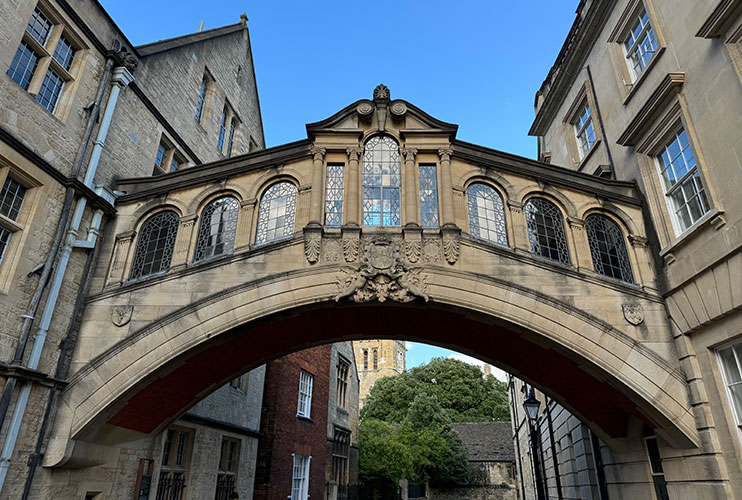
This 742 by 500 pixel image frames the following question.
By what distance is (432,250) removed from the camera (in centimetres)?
959

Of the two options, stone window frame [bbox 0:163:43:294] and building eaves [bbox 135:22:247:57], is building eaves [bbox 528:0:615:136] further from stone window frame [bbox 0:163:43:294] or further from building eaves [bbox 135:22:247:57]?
stone window frame [bbox 0:163:43:294]

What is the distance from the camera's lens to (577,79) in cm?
1444

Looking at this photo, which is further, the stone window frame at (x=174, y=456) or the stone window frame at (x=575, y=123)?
the stone window frame at (x=575, y=123)

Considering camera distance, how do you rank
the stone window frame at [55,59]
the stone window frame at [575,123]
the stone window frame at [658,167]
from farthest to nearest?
1. the stone window frame at [575,123]
2. the stone window frame at [55,59]
3. the stone window frame at [658,167]

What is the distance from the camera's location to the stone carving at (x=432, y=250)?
9.52m

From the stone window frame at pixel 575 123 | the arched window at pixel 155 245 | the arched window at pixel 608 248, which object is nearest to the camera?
the arched window at pixel 608 248

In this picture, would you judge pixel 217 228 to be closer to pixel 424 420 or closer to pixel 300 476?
pixel 300 476

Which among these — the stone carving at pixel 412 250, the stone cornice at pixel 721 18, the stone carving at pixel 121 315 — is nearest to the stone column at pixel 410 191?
the stone carving at pixel 412 250

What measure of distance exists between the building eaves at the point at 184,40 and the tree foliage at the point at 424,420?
23493 mm

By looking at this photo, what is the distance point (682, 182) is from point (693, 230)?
131 centimetres

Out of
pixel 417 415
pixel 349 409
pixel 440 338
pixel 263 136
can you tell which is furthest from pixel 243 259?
pixel 417 415

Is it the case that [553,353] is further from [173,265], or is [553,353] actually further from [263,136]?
[263,136]

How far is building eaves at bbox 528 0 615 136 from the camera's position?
41.7ft

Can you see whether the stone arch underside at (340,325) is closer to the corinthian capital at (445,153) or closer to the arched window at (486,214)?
the arched window at (486,214)
